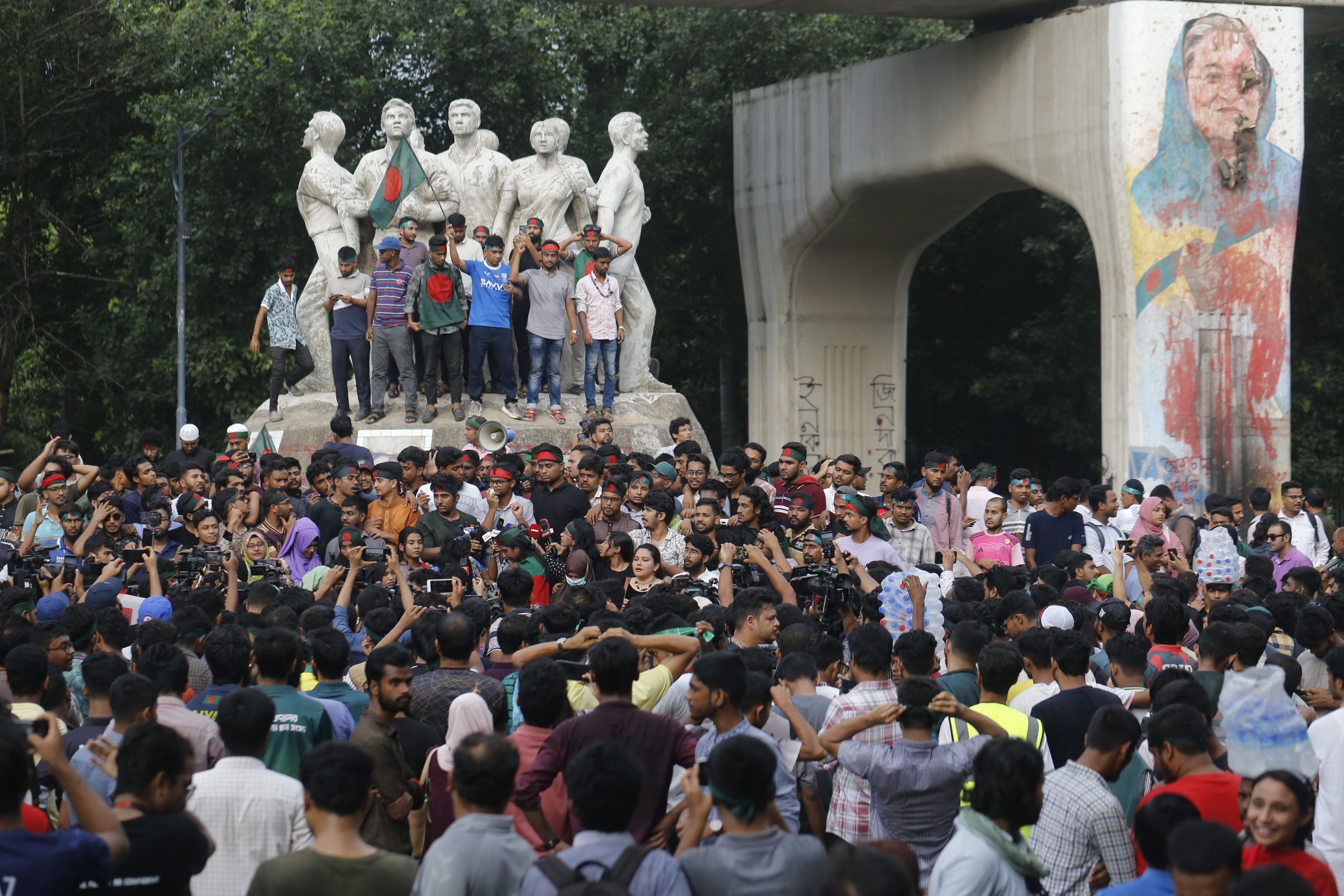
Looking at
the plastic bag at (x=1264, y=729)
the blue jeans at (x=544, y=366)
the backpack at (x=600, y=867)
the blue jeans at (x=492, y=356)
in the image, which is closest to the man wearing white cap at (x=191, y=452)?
the blue jeans at (x=492, y=356)

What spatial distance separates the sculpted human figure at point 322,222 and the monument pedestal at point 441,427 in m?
0.48

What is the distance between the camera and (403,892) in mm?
3863

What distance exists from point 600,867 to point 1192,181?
13.8 m

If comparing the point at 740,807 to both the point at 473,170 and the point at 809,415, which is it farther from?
the point at 809,415

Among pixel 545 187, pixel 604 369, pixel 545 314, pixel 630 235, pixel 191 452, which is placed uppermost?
pixel 545 187

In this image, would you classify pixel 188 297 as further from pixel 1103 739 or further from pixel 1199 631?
pixel 1103 739

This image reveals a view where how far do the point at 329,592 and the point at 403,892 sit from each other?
13.9ft

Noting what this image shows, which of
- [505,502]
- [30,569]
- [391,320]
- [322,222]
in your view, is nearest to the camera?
[30,569]

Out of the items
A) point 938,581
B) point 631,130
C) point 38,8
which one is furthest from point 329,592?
point 38,8

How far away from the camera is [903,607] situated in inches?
286

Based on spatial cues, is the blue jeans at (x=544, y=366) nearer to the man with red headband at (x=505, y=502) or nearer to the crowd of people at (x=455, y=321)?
the crowd of people at (x=455, y=321)

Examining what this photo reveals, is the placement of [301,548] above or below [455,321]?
below

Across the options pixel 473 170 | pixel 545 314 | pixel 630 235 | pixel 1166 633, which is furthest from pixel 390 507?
pixel 630 235

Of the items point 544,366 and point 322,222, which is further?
point 322,222
